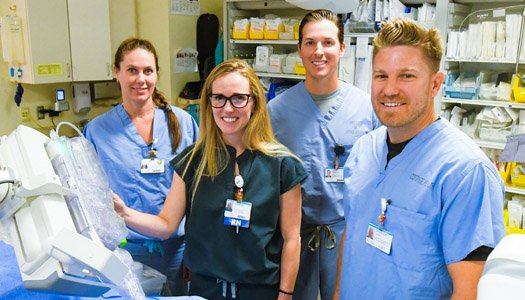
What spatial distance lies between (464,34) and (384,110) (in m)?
1.92

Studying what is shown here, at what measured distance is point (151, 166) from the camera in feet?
6.57

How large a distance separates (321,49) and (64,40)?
249 centimetres

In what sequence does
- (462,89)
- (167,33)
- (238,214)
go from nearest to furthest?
(238,214)
(462,89)
(167,33)

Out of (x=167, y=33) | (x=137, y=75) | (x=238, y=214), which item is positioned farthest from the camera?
(x=167, y=33)

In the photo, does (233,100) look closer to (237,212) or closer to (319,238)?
(237,212)

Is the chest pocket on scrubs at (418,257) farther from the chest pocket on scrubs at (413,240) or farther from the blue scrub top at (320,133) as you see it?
the blue scrub top at (320,133)

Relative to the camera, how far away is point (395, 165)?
1.37 metres

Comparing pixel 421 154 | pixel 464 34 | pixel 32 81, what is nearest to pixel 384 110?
pixel 421 154

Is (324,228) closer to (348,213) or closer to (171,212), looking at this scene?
(348,213)

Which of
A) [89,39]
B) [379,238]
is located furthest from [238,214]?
[89,39]

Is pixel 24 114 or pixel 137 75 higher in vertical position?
pixel 137 75

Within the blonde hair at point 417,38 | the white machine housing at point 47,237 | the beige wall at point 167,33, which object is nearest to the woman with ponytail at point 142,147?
the white machine housing at point 47,237

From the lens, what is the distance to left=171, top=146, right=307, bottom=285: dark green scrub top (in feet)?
5.03

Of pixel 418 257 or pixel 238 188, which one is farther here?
pixel 238 188
